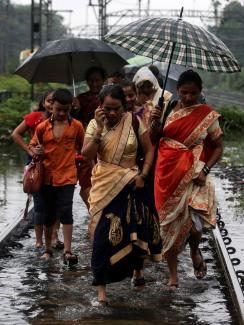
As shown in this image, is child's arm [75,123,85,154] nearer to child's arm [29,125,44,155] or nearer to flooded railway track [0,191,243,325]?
child's arm [29,125,44,155]

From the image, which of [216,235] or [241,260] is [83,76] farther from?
[241,260]

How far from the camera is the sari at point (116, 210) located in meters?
7.45

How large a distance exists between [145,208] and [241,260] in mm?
1997

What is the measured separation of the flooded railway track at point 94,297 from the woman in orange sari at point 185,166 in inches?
15.7

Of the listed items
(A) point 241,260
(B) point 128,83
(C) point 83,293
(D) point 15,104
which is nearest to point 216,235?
(A) point 241,260

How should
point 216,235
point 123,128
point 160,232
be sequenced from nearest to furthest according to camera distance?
point 123,128 → point 160,232 → point 216,235

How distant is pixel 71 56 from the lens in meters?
11.4

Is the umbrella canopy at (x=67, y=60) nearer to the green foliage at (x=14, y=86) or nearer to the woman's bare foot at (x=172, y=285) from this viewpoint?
the woman's bare foot at (x=172, y=285)

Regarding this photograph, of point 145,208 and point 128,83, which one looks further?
point 128,83

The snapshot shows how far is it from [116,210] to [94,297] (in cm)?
80

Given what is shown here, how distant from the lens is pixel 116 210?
7.52 m

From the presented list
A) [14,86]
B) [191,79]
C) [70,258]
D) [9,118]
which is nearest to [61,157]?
[70,258]

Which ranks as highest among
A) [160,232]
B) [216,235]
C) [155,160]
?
[155,160]

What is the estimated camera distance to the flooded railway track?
710cm
